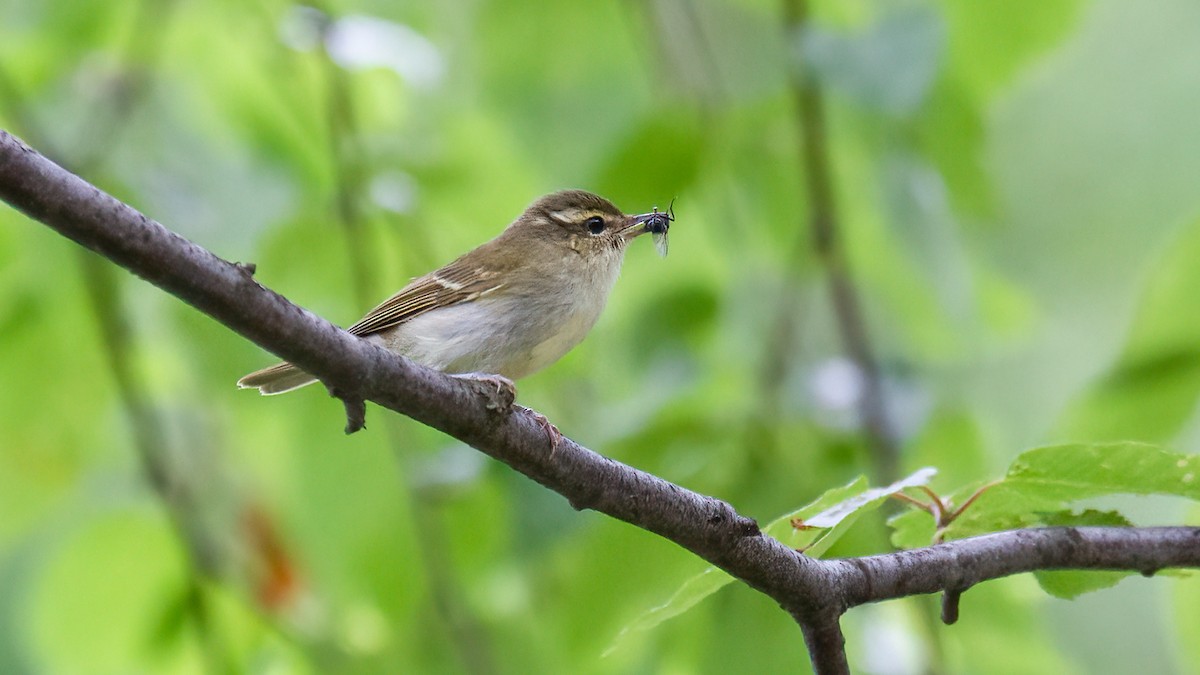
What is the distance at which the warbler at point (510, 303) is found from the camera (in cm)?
366

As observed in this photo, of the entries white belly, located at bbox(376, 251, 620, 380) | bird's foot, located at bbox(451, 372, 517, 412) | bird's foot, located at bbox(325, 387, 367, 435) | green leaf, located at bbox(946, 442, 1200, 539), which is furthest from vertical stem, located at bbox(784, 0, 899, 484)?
bird's foot, located at bbox(325, 387, 367, 435)

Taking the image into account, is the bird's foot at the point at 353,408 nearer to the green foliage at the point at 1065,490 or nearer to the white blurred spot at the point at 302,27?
the green foliage at the point at 1065,490

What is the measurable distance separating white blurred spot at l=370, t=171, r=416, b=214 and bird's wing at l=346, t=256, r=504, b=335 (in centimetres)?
24

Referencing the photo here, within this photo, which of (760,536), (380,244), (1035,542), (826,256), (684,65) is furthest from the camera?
(684,65)

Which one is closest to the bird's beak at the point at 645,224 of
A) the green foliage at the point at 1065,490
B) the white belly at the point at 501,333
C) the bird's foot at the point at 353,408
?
the white belly at the point at 501,333

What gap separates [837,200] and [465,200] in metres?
1.36

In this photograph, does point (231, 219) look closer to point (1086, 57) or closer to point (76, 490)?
point (76, 490)

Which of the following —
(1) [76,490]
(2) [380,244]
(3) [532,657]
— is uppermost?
(2) [380,244]

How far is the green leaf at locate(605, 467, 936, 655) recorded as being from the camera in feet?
6.68

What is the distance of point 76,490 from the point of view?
4441 millimetres

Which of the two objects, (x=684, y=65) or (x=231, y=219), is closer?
(x=231, y=219)

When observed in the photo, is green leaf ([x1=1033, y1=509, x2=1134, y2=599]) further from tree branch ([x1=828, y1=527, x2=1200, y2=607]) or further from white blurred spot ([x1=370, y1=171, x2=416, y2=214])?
white blurred spot ([x1=370, y1=171, x2=416, y2=214])

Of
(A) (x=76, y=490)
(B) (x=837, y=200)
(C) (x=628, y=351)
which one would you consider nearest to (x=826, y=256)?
(B) (x=837, y=200)

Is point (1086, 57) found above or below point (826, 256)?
above
